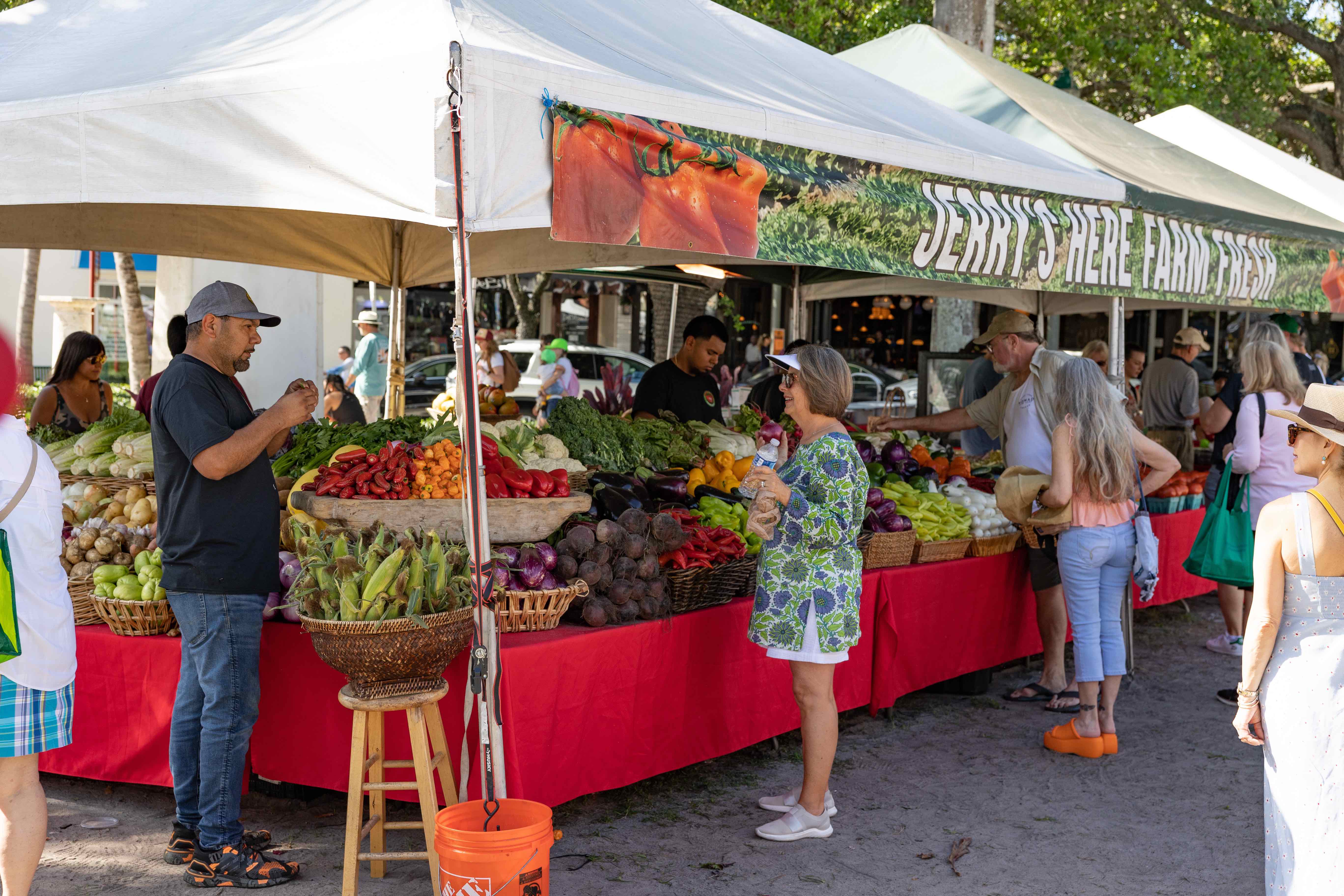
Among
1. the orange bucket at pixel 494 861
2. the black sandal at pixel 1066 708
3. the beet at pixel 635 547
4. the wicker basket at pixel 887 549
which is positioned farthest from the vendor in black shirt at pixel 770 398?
the orange bucket at pixel 494 861

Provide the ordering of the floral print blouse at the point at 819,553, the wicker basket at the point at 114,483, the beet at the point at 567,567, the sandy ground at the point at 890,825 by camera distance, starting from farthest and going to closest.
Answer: the wicker basket at the point at 114,483, the beet at the point at 567,567, the floral print blouse at the point at 819,553, the sandy ground at the point at 890,825

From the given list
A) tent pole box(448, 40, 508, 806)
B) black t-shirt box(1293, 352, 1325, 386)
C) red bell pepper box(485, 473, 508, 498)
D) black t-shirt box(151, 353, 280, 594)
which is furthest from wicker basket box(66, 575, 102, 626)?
black t-shirt box(1293, 352, 1325, 386)

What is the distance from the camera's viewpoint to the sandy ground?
159 inches

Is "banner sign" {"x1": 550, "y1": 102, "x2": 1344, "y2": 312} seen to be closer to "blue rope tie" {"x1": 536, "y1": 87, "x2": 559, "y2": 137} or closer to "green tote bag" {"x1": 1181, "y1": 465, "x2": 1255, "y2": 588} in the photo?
"blue rope tie" {"x1": 536, "y1": 87, "x2": 559, "y2": 137}

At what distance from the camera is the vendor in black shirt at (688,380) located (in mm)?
7012

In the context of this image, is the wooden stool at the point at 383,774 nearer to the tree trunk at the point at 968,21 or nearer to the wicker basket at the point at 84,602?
the wicker basket at the point at 84,602

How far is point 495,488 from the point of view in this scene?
4352mm

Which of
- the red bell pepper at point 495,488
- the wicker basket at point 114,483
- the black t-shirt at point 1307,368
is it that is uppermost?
the black t-shirt at point 1307,368

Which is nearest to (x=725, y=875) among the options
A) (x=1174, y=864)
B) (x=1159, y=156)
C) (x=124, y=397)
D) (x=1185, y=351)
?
(x=1174, y=864)

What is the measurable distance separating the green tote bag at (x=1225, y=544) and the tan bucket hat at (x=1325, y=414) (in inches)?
114

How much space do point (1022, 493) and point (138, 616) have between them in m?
4.00

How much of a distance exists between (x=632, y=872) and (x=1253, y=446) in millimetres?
4237

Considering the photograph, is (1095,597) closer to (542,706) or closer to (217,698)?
(542,706)

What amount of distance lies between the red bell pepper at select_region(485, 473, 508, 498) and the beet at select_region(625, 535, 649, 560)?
503 mm
